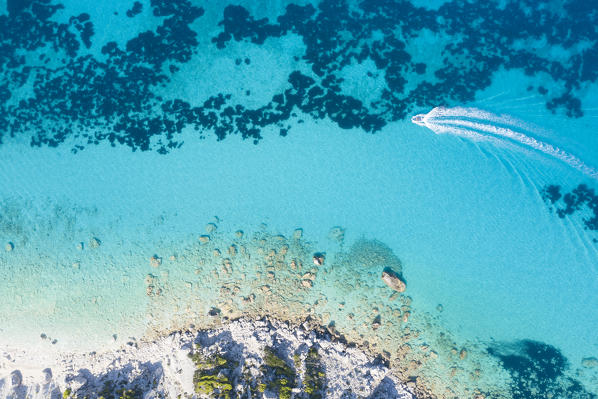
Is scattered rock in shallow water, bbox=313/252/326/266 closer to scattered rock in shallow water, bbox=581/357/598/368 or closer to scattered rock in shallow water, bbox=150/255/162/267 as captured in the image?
scattered rock in shallow water, bbox=150/255/162/267

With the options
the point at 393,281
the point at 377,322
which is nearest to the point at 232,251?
the point at 377,322

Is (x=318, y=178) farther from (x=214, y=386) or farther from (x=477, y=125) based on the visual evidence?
(x=214, y=386)

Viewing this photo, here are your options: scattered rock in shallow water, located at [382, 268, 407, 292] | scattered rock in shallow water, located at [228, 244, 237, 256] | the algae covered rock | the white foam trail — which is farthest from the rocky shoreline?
the white foam trail

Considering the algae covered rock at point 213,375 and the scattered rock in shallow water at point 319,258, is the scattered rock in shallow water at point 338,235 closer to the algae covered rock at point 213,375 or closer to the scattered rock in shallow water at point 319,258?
the scattered rock in shallow water at point 319,258

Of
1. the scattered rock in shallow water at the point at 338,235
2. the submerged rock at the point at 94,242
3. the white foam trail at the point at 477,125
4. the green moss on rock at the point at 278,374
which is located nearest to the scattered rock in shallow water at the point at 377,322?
the scattered rock in shallow water at the point at 338,235

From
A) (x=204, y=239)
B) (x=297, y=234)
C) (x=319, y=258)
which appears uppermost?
(x=297, y=234)

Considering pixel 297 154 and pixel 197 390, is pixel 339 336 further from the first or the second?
pixel 297 154
